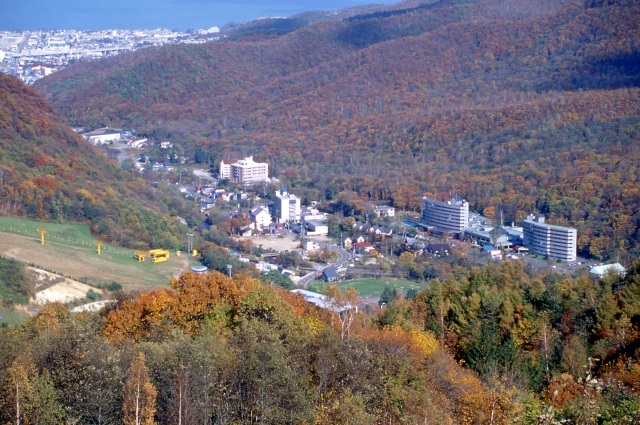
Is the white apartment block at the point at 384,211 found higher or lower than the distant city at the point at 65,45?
lower

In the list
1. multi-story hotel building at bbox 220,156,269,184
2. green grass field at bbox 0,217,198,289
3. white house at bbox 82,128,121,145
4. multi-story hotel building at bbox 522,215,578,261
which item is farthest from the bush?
white house at bbox 82,128,121,145

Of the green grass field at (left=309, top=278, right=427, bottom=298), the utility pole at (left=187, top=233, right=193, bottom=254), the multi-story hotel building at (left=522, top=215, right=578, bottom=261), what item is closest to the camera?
the green grass field at (left=309, top=278, right=427, bottom=298)

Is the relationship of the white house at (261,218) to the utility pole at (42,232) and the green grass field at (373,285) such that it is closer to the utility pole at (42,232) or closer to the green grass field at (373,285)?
the green grass field at (373,285)

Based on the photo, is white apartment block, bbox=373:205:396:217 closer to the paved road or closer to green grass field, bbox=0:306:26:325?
the paved road

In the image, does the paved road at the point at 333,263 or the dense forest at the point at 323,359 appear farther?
the paved road at the point at 333,263

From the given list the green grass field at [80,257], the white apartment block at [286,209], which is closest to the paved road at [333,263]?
the green grass field at [80,257]

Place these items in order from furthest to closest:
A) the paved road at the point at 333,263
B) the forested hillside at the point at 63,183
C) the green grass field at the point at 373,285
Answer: the forested hillside at the point at 63,183, the paved road at the point at 333,263, the green grass field at the point at 373,285

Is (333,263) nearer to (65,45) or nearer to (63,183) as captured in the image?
(63,183)
